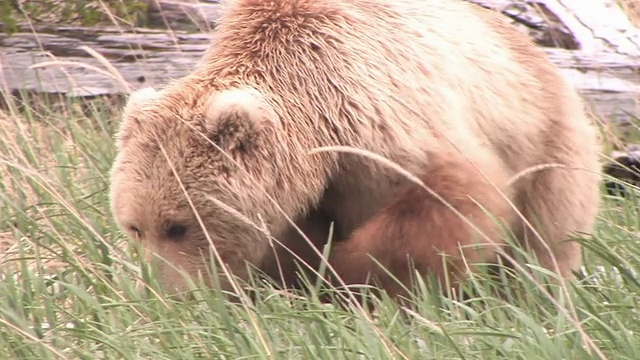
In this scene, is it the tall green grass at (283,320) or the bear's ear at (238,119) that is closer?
the tall green grass at (283,320)

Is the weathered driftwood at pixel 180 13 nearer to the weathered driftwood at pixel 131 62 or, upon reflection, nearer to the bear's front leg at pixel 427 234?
the weathered driftwood at pixel 131 62

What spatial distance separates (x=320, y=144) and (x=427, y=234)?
51 centimetres

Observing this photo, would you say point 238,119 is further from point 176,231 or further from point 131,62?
point 131,62

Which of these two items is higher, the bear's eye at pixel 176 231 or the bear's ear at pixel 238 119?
the bear's ear at pixel 238 119

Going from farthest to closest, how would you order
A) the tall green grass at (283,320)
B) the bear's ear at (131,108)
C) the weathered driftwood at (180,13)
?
the weathered driftwood at (180,13)
the bear's ear at (131,108)
the tall green grass at (283,320)

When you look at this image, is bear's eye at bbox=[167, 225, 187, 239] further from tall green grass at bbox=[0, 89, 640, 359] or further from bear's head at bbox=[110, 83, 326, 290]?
tall green grass at bbox=[0, 89, 640, 359]

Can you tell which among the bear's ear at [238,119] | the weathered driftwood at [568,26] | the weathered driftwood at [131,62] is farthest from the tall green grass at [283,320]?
A: the weathered driftwood at [568,26]

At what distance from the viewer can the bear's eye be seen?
4.22 metres

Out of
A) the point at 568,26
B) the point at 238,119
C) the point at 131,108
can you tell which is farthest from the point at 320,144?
the point at 568,26

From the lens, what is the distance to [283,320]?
3.56 meters

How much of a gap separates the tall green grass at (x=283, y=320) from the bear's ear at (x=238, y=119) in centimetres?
55

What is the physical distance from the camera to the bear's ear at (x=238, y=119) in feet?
13.5

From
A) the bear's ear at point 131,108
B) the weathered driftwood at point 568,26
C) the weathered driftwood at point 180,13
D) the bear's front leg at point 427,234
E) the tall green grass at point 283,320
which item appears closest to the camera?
the tall green grass at point 283,320

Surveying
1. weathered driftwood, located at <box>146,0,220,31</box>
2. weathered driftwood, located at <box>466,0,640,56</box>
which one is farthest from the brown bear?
weathered driftwood, located at <box>146,0,220,31</box>
